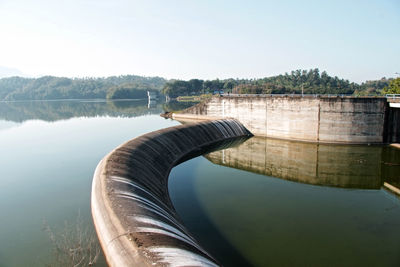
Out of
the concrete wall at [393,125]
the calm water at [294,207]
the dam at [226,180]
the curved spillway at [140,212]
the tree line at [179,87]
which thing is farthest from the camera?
the tree line at [179,87]

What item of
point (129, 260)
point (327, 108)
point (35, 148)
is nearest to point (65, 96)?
point (35, 148)

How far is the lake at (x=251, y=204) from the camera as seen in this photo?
9.88 m

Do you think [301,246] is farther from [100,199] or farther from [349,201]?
[100,199]

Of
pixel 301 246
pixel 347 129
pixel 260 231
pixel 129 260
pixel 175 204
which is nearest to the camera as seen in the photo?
pixel 129 260

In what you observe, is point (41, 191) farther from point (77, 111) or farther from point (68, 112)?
point (77, 111)

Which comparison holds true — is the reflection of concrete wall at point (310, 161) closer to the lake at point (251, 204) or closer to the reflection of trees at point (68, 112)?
the lake at point (251, 204)

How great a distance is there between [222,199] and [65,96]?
557ft

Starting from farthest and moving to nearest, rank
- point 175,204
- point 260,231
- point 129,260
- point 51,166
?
point 51,166 < point 175,204 < point 260,231 < point 129,260

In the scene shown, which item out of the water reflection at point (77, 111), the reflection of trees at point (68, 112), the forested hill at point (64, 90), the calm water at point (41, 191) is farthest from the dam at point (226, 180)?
the forested hill at point (64, 90)

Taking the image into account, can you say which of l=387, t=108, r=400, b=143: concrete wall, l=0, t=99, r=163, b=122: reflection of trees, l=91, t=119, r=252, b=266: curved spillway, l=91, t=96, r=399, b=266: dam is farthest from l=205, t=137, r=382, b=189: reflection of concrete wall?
l=0, t=99, r=163, b=122: reflection of trees

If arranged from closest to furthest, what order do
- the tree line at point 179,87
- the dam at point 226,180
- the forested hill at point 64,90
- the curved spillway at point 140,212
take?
1. the curved spillway at point 140,212
2. the dam at point 226,180
3. the tree line at point 179,87
4. the forested hill at point 64,90

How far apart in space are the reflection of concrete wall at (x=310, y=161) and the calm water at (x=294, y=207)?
8cm

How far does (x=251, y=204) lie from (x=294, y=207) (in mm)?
2220

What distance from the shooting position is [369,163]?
21.3 meters
